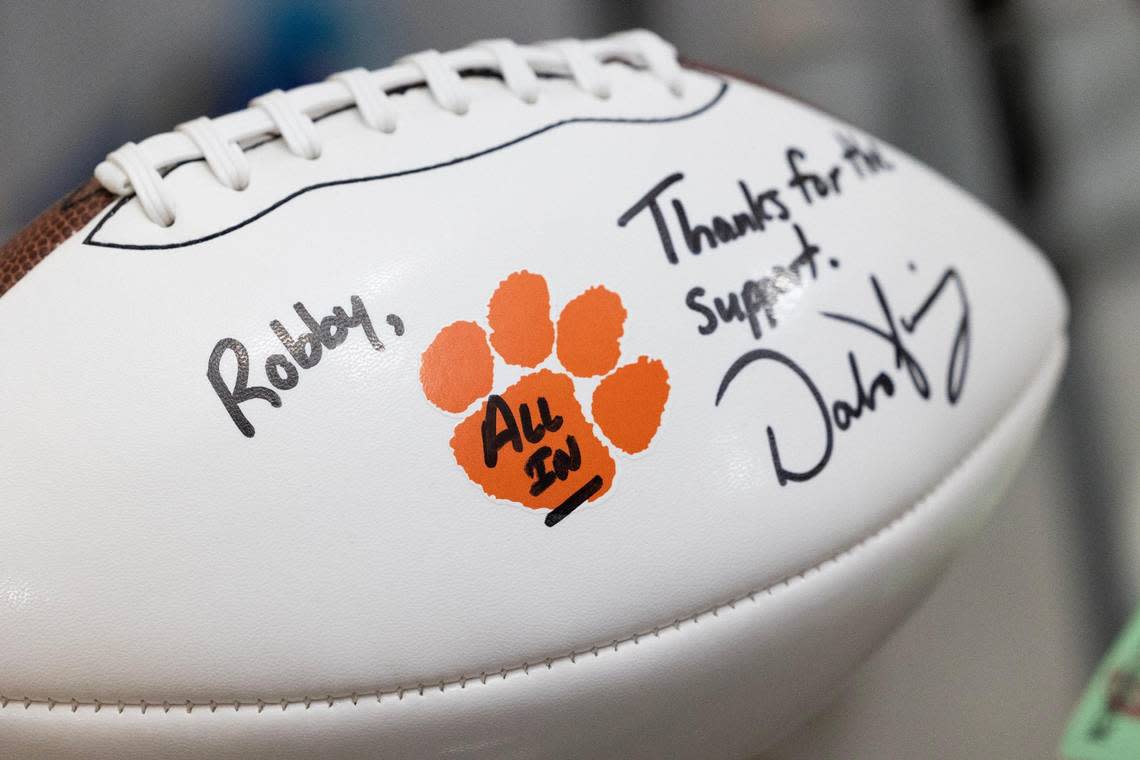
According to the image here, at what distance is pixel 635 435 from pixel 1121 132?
4.52 ft

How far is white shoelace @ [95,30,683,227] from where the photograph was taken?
1.96 feet

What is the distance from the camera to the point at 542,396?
561 millimetres

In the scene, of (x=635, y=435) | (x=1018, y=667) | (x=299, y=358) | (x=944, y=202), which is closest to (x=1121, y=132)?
(x=944, y=202)

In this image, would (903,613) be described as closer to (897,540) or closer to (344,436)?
(897,540)

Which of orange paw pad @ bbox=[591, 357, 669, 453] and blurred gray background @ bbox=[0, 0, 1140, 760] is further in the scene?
blurred gray background @ bbox=[0, 0, 1140, 760]

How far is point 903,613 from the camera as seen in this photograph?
27.1 inches

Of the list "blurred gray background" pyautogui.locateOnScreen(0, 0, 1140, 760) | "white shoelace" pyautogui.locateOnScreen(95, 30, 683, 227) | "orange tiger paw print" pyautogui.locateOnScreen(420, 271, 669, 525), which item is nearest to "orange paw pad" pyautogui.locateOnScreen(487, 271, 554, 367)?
"orange tiger paw print" pyautogui.locateOnScreen(420, 271, 669, 525)

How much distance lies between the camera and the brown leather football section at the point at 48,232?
0.58 metres

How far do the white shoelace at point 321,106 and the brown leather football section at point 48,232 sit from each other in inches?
0.5

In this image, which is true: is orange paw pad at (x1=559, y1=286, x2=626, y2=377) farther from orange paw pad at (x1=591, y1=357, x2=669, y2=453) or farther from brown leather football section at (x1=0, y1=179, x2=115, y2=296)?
brown leather football section at (x1=0, y1=179, x2=115, y2=296)

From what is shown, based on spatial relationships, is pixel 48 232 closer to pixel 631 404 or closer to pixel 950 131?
pixel 631 404

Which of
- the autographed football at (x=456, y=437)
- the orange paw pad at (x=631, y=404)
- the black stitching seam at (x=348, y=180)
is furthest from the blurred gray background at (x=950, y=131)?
the black stitching seam at (x=348, y=180)

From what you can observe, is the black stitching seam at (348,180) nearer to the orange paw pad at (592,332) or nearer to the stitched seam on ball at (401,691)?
the orange paw pad at (592,332)

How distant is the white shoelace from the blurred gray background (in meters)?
0.45
